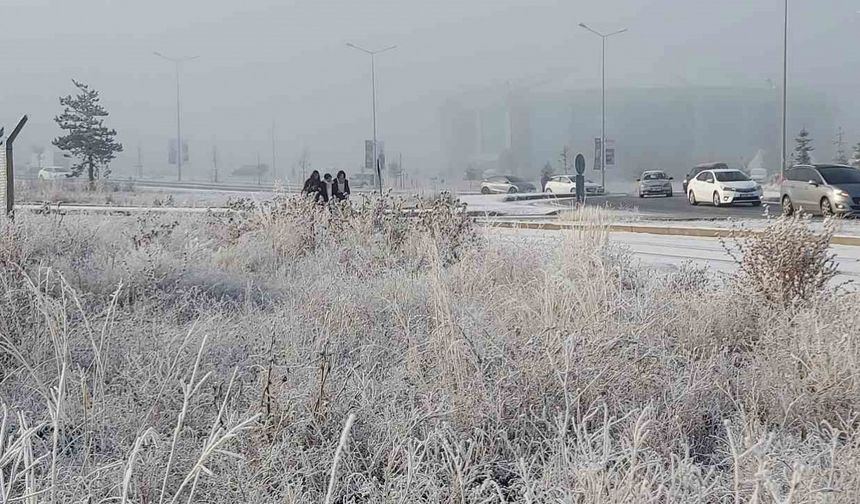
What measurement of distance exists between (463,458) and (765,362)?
7.05 ft

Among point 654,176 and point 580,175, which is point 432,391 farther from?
point 654,176

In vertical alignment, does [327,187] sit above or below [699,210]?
above

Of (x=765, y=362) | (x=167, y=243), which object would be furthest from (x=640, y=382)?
(x=167, y=243)

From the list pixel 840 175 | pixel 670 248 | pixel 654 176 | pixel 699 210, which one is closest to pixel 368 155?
pixel 654 176

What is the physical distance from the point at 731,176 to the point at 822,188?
9.68m

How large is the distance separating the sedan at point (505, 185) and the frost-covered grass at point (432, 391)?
44984mm

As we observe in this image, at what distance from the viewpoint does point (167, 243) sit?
10.2 m

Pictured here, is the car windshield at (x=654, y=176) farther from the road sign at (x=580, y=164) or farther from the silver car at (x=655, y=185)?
the road sign at (x=580, y=164)

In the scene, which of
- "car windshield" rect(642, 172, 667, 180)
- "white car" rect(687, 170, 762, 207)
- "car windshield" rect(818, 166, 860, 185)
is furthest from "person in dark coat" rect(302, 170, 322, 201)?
"car windshield" rect(642, 172, 667, 180)

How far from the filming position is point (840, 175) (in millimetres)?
23953

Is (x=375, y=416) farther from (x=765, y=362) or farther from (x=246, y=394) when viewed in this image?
(x=765, y=362)

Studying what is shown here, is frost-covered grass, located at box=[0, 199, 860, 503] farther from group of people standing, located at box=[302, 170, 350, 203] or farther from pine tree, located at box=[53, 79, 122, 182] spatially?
pine tree, located at box=[53, 79, 122, 182]

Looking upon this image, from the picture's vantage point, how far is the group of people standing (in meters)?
15.8

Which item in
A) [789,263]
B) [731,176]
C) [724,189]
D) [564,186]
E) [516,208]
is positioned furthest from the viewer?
[564,186]
